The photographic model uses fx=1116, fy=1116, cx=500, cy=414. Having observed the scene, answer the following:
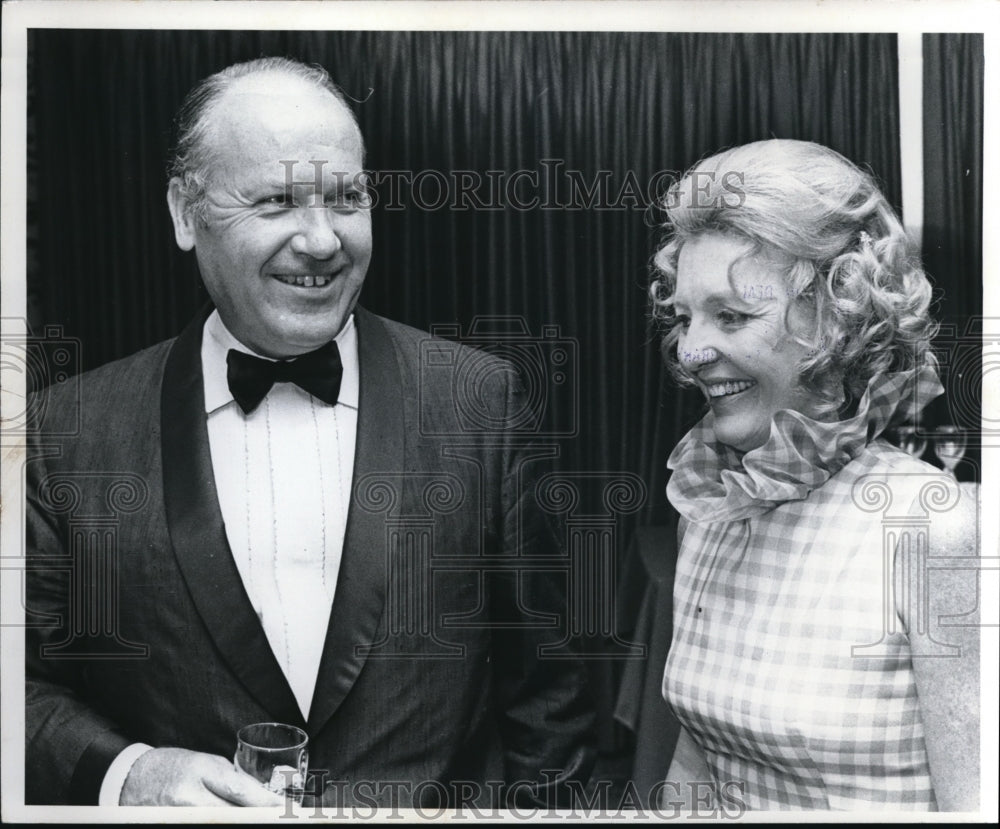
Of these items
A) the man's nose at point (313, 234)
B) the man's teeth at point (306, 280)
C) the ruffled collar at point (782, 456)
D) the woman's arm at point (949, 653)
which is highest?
the man's nose at point (313, 234)

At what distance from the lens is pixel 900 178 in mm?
3102

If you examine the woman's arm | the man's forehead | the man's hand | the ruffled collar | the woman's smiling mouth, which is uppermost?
the man's forehead

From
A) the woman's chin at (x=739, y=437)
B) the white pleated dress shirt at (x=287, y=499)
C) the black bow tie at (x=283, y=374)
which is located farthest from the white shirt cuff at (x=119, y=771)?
the woman's chin at (x=739, y=437)

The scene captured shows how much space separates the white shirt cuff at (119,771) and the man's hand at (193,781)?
0.01m

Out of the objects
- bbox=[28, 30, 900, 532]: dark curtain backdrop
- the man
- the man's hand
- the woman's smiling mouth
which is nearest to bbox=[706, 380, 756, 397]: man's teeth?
the woman's smiling mouth

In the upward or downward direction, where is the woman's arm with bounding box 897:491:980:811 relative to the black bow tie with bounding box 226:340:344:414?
downward

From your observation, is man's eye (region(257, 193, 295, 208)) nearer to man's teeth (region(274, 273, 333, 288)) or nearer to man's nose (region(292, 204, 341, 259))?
man's nose (region(292, 204, 341, 259))

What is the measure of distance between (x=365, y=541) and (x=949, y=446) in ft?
5.37

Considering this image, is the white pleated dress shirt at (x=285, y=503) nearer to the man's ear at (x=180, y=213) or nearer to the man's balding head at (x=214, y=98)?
the man's ear at (x=180, y=213)

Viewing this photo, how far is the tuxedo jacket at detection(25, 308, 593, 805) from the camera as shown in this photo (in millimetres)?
3053

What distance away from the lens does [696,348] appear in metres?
3.04

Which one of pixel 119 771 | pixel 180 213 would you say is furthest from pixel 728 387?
pixel 119 771

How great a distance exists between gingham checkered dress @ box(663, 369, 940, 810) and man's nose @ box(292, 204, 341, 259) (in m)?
1.11

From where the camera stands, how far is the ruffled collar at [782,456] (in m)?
3.01
